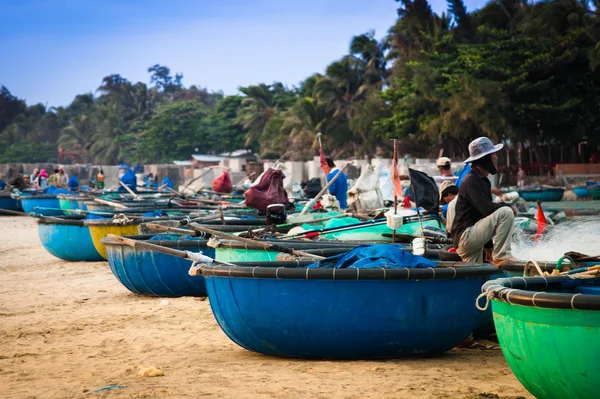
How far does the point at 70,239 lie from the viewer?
1692cm

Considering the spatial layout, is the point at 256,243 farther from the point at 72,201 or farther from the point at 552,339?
the point at 72,201

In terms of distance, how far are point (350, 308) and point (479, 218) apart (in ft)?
5.88

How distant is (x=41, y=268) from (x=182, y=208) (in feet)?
10.4

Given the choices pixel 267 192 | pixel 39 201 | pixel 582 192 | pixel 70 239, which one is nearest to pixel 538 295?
pixel 267 192

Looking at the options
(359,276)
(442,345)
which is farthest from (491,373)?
(359,276)

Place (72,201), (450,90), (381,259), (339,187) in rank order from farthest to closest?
(450,90), (72,201), (339,187), (381,259)

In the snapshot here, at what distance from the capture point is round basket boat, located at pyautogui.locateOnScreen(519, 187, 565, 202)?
31.6m

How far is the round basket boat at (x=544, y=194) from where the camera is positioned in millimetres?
31625

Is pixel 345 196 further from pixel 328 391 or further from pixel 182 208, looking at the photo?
pixel 328 391

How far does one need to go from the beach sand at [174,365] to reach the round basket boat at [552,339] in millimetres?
583

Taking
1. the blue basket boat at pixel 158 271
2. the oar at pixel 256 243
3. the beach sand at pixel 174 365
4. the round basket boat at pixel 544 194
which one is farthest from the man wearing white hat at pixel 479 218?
the round basket boat at pixel 544 194

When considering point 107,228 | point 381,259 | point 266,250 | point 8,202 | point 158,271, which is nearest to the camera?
point 381,259

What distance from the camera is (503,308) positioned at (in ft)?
17.3

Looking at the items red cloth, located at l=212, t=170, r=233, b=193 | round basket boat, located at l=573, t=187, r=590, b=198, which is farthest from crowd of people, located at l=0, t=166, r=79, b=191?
round basket boat, located at l=573, t=187, r=590, b=198
